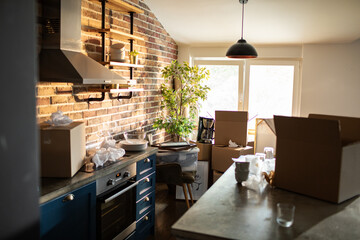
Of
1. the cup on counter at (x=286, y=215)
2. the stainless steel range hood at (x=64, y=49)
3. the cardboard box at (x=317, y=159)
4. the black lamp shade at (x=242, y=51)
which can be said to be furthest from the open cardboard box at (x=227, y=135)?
the cup on counter at (x=286, y=215)

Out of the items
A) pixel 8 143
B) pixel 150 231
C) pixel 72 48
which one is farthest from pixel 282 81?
pixel 8 143

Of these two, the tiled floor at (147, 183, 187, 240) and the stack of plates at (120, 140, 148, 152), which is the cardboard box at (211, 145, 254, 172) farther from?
the stack of plates at (120, 140, 148, 152)

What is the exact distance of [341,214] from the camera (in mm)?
1528

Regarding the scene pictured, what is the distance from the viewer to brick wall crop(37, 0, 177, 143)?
2645mm

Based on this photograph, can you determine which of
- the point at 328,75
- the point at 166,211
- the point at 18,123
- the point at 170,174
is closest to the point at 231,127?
the point at 170,174

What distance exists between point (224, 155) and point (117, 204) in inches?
76.7

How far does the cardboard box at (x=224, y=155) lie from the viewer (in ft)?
13.9

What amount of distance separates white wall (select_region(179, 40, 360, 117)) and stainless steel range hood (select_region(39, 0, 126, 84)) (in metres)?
3.08

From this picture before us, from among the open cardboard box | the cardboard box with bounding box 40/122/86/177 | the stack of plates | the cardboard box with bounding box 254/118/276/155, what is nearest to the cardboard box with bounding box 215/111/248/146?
the open cardboard box

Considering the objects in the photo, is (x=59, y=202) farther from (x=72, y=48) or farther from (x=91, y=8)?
(x=91, y=8)

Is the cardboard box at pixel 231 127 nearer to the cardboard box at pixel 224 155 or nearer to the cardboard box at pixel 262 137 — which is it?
the cardboard box at pixel 224 155

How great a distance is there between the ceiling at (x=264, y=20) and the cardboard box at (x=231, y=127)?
1.13 meters

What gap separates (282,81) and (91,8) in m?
3.07

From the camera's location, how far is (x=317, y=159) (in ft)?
5.57
